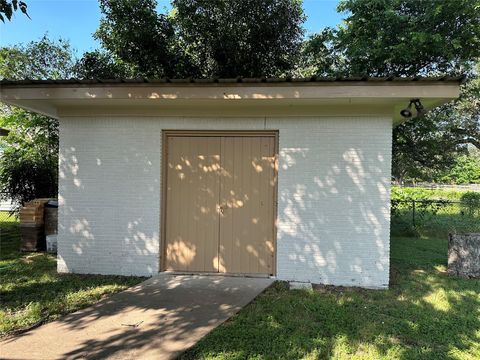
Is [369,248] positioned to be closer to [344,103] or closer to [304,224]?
[304,224]

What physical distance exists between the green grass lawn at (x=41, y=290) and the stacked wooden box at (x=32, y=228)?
650 millimetres

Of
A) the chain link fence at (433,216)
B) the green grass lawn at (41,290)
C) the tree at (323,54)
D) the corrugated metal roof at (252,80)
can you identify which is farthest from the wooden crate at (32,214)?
the chain link fence at (433,216)

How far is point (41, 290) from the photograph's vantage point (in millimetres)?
5109

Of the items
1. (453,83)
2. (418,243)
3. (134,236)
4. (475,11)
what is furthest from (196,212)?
(475,11)

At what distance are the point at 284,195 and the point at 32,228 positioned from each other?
17.8 ft

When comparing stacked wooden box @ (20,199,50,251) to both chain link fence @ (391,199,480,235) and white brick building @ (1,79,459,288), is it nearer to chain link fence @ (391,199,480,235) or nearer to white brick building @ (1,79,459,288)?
white brick building @ (1,79,459,288)

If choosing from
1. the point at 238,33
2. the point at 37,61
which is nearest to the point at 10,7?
the point at 238,33

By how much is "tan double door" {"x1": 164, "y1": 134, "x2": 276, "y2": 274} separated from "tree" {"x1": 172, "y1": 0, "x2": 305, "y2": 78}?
21.5 feet

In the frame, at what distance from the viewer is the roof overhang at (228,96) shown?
15.9 feet

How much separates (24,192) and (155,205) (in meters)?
6.11

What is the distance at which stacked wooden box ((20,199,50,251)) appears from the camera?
25.5 ft

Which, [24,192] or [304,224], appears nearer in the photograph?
[304,224]

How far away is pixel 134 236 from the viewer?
590 cm

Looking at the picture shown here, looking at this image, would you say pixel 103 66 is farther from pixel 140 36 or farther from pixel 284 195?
pixel 284 195
